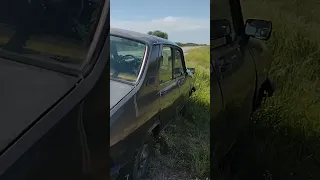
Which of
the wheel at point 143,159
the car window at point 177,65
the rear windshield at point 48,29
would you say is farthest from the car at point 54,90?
the car window at point 177,65

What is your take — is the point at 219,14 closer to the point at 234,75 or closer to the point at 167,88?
the point at 234,75

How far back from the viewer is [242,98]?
85.3 inches

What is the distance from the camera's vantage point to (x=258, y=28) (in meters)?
2.11

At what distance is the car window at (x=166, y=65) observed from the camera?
6.32 feet

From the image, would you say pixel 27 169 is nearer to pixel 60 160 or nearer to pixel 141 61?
pixel 60 160

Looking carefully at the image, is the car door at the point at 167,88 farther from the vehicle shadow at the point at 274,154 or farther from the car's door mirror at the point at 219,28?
the vehicle shadow at the point at 274,154

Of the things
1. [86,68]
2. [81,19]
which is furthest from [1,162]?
[81,19]

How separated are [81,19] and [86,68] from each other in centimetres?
24

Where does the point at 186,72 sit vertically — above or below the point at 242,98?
above

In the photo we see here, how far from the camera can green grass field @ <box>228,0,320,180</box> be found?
207 cm

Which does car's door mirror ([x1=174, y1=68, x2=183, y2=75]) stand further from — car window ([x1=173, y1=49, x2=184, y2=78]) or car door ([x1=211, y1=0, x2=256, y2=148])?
car door ([x1=211, y1=0, x2=256, y2=148])

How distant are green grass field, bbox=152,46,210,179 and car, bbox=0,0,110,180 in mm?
398

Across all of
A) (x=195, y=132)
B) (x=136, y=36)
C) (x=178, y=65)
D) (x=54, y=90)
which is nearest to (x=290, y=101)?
(x=195, y=132)

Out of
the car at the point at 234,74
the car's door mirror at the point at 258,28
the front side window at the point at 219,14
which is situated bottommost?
the car at the point at 234,74
